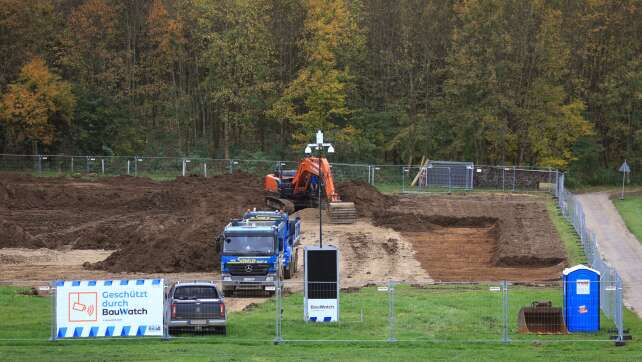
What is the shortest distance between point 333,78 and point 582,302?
5096 centimetres

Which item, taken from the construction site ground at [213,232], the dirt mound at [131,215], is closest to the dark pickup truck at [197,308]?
the construction site ground at [213,232]

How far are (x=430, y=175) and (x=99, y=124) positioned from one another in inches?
1079

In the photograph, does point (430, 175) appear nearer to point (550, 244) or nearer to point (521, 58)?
point (521, 58)

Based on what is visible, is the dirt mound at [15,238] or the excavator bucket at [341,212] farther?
the excavator bucket at [341,212]

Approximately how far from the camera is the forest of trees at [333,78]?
76.8 metres

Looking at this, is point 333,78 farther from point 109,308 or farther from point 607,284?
point 109,308

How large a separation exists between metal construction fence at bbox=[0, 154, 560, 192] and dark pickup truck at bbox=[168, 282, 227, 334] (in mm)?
41234

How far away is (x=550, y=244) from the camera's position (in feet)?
167

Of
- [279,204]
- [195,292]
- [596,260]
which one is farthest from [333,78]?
[195,292]

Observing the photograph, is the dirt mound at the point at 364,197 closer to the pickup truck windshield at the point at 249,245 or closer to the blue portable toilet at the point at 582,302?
the pickup truck windshield at the point at 249,245

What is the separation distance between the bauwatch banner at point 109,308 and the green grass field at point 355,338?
316mm

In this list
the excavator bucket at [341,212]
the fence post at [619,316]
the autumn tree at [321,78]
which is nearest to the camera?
the fence post at [619,316]

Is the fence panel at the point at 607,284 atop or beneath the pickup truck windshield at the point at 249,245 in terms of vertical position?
beneath

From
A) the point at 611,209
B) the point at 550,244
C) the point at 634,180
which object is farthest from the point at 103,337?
the point at 634,180
